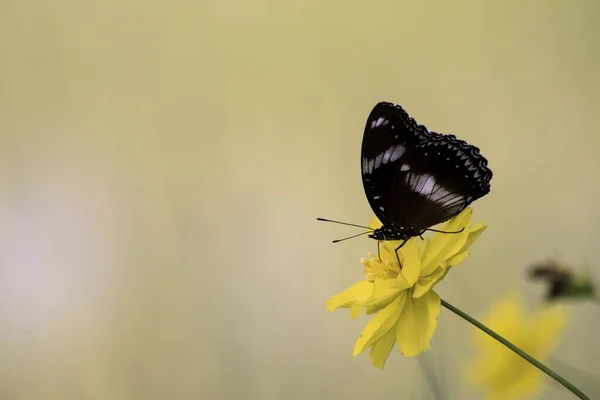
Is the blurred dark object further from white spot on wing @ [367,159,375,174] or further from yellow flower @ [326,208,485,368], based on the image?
white spot on wing @ [367,159,375,174]

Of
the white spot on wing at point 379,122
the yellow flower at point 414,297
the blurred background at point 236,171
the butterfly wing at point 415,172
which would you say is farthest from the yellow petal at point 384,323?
the blurred background at point 236,171

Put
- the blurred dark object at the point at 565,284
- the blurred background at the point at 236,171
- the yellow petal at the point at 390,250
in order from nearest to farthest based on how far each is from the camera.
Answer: the blurred dark object at the point at 565,284
the yellow petal at the point at 390,250
the blurred background at the point at 236,171

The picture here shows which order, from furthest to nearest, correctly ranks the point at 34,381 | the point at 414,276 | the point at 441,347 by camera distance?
1. the point at 34,381
2. the point at 441,347
3. the point at 414,276

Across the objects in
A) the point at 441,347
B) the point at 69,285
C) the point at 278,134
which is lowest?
A: the point at 441,347

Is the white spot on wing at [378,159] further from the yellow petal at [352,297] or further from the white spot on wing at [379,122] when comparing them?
the yellow petal at [352,297]

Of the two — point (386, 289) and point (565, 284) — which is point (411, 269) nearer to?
point (386, 289)

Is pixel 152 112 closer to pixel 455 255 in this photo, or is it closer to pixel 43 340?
pixel 43 340

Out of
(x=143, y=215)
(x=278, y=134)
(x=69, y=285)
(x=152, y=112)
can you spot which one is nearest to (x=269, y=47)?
(x=278, y=134)

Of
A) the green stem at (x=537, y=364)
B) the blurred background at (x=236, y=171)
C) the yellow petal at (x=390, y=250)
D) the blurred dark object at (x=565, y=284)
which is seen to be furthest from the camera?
the blurred background at (x=236, y=171)
